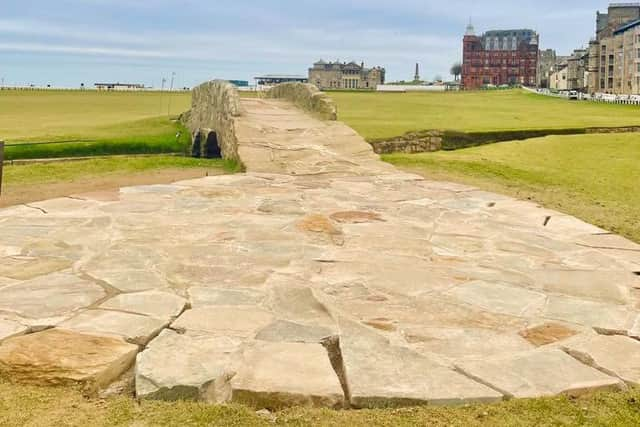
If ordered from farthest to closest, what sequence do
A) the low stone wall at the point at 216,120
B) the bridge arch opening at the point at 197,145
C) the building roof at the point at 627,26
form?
1. the building roof at the point at 627,26
2. the bridge arch opening at the point at 197,145
3. the low stone wall at the point at 216,120

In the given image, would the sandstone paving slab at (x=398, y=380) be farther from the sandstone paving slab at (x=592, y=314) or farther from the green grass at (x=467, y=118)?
the green grass at (x=467, y=118)

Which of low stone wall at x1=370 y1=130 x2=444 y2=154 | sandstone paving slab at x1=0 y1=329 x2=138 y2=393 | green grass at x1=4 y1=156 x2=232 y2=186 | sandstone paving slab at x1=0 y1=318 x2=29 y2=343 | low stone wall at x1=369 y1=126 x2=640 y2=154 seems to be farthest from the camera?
low stone wall at x1=369 y1=126 x2=640 y2=154

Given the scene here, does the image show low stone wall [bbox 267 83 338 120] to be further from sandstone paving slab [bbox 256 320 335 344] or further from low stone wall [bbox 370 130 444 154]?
sandstone paving slab [bbox 256 320 335 344]

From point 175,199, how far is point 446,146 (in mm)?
9588

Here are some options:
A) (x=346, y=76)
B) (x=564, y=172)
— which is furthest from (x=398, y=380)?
(x=346, y=76)

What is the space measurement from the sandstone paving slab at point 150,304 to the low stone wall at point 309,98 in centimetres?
1022

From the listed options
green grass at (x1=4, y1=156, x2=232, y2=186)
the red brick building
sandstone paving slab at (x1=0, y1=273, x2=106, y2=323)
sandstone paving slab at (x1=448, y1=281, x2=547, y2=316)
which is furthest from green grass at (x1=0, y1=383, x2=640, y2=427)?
the red brick building

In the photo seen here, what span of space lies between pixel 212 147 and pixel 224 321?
11068 mm

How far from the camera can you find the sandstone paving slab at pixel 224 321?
3.25 m

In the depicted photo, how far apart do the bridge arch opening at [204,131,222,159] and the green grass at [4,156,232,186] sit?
2.03 m

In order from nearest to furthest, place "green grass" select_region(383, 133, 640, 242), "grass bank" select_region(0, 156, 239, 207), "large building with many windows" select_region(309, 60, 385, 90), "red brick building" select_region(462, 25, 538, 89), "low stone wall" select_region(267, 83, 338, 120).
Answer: "green grass" select_region(383, 133, 640, 242), "grass bank" select_region(0, 156, 239, 207), "low stone wall" select_region(267, 83, 338, 120), "large building with many windows" select_region(309, 60, 385, 90), "red brick building" select_region(462, 25, 538, 89)

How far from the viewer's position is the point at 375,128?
16.3m

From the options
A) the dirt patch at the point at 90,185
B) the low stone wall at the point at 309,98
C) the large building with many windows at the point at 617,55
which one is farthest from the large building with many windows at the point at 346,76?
the dirt patch at the point at 90,185

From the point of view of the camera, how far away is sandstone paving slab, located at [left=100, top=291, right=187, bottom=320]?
347 cm
